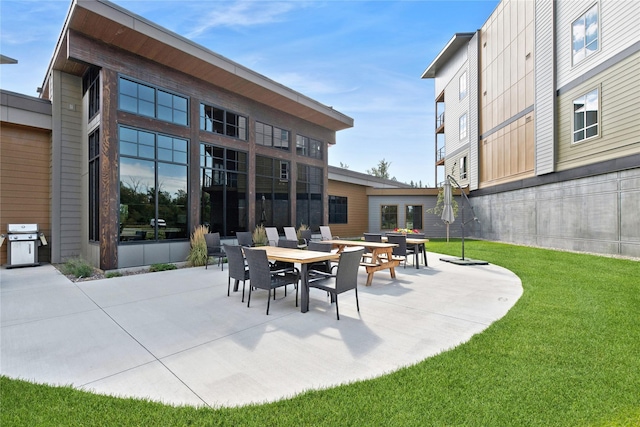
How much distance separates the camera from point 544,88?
1225 cm

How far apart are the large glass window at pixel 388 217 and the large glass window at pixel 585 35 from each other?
11.0 metres

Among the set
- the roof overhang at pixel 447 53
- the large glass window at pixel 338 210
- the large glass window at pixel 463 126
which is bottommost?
the large glass window at pixel 338 210

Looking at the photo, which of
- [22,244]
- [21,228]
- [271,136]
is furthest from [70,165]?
[271,136]

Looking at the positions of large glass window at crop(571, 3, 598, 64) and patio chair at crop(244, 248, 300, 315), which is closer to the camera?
patio chair at crop(244, 248, 300, 315)

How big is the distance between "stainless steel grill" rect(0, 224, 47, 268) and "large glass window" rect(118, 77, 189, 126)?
4306mm

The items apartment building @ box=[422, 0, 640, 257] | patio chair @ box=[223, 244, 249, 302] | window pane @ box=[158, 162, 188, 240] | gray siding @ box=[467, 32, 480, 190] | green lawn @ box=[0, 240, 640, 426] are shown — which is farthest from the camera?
gray siding @ box=[467, 32, 480, 190]

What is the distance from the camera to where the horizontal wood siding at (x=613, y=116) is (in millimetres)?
8727

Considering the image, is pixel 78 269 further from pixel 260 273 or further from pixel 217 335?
pixel 217 335

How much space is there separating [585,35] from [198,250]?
15.1m

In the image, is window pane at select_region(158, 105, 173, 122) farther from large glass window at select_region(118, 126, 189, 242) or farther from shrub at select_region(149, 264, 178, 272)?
shrub at select_region(149, 264, 178, 272)

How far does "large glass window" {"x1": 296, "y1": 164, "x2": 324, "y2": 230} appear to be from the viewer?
1348 cm

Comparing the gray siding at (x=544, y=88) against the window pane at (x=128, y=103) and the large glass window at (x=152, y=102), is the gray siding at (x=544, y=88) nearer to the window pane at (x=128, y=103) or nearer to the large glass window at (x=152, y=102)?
the large glass window at (x=152, y=102)

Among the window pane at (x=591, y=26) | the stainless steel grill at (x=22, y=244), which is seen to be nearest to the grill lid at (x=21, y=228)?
the stainless steel grill at (x=22, y=244)

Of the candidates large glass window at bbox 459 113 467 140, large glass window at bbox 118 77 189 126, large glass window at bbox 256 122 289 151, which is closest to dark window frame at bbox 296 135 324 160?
large glass window at bbox 256 122 289 151
